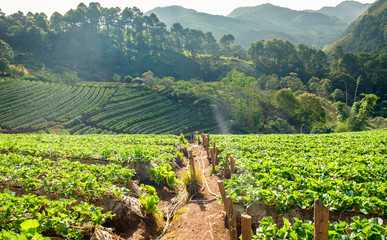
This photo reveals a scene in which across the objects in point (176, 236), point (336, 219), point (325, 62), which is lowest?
point (176, 236)

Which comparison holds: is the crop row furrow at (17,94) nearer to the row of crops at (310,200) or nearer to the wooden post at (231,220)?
the row of crops at (310,200)

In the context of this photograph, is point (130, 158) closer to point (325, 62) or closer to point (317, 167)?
point (317, 167)

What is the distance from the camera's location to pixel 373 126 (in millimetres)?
39031

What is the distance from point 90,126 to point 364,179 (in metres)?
39.3

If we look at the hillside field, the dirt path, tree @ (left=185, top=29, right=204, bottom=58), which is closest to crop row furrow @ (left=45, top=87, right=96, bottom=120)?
the hillside field

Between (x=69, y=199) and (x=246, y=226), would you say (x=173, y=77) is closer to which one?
(x=69, y=199)

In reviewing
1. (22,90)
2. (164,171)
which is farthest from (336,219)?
(22,90)

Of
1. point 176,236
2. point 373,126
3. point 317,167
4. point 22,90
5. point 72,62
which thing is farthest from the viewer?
point 72,62

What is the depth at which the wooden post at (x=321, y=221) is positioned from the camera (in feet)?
11.3

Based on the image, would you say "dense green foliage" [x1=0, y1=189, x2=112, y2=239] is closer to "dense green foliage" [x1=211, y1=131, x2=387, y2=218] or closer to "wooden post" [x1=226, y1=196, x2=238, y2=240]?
"wooden post" [x1=226, y1=196, x2=238, y2=240]

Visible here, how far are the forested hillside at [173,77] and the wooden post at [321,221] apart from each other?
3625cm

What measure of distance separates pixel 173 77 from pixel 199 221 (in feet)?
216

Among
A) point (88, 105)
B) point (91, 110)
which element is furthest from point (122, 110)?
point (88, 105)

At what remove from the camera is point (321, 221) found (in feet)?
11.3
